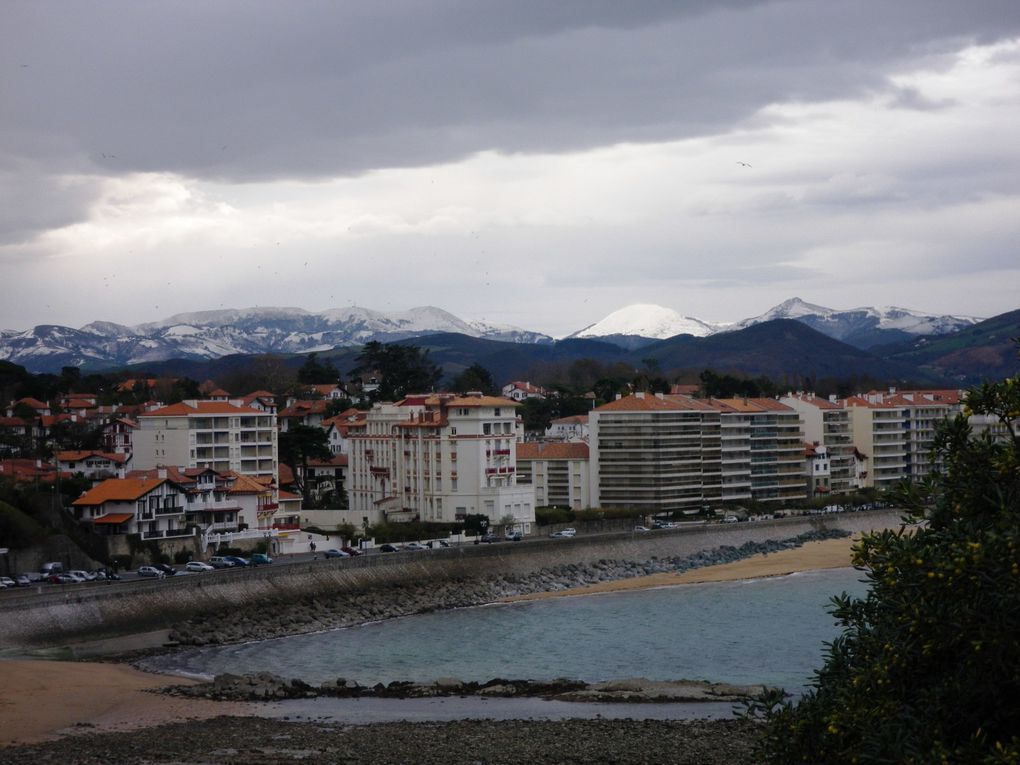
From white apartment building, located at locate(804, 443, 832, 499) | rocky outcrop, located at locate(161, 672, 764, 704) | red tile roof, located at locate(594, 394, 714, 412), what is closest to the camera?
rocky outcrop, located at locate(161, 672, 764, 704)

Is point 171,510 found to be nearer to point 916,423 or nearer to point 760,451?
point 760,451

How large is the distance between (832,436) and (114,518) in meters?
66.2

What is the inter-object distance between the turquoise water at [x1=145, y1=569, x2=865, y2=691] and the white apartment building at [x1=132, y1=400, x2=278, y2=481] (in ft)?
77.0

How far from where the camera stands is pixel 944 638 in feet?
51.4

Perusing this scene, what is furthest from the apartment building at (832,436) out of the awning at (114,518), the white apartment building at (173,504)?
the awning at (114,518)

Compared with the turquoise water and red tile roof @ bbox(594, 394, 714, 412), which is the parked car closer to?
the turquoise water

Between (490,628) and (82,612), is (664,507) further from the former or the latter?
(82,612)

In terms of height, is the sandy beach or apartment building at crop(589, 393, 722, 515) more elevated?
apartment building at crop(589, 393, 722, 515)

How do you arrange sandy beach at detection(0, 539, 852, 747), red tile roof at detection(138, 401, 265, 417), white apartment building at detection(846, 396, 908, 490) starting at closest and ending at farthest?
sandy beach at detection(0, 539, 852, 747) → red tile roof at detection(138, 401, 265, 417) → white apartment building at detection(846, 396, 908, 490)

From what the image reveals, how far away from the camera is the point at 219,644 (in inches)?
1849

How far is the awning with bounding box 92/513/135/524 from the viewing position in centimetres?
5912

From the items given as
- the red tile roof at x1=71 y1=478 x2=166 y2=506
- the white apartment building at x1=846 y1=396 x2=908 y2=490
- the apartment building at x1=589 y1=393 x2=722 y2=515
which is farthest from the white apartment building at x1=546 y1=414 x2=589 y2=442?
the red tile roof at x1=71 y1=478 x2=166 y2=506

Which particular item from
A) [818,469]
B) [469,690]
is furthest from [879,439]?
[469,690]

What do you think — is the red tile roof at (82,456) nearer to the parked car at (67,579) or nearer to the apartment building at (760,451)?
the parked car at (67,579)
